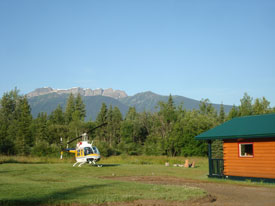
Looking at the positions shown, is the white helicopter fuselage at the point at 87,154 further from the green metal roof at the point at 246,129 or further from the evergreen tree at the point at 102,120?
the evergreen tree at the point at 102,120

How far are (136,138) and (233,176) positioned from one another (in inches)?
2446

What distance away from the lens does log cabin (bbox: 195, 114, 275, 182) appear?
16062 mm

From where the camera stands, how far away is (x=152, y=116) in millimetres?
78438

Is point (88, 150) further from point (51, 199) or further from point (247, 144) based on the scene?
point (51, 199)

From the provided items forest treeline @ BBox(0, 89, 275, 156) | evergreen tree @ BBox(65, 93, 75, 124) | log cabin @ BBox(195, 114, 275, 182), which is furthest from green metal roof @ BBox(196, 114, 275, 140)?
evergreen tree @ BBox(65, 93, 75, 124)

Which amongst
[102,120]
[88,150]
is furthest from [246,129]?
[102,120]

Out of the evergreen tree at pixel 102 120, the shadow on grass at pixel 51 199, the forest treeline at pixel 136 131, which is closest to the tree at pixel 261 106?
the forest treeline at pixel 136 131

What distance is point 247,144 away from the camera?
1775 centimetres

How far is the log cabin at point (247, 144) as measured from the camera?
52.7 feet

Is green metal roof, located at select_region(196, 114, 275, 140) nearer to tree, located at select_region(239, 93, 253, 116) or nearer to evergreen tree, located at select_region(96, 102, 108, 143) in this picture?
tree, located at select_region(239, 93, 253, 116)

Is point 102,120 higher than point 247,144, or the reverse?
point 102,120

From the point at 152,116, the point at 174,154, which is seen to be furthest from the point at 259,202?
the point at 152,116

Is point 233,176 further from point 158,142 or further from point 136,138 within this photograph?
point 136,138

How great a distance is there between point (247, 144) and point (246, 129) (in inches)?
39.2
